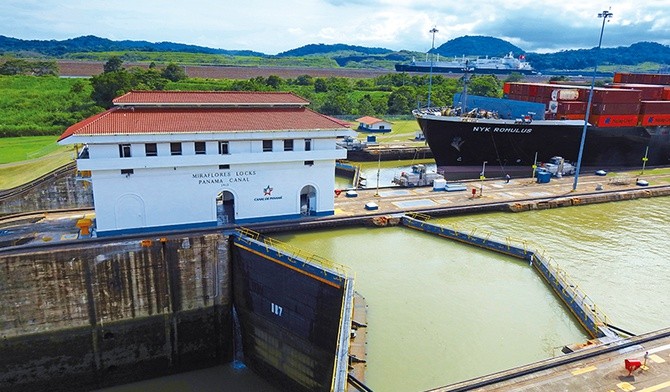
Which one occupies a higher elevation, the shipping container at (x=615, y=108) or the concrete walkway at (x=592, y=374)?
the shipping container at (x=615, y=108)

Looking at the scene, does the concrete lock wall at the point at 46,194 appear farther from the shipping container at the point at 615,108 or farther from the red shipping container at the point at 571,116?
the shipping container at the point at 615,108

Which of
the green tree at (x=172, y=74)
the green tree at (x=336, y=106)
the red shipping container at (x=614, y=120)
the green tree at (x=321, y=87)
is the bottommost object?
the green tree at (x=336, y=106)

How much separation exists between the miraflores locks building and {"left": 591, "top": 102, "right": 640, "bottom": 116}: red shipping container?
29.4m

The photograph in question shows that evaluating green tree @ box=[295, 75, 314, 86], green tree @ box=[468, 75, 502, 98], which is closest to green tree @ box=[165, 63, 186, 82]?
green tree @ box=[295, 75, 314, 86]

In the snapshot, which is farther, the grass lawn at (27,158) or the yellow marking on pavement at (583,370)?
the grass lawn at (27,158)

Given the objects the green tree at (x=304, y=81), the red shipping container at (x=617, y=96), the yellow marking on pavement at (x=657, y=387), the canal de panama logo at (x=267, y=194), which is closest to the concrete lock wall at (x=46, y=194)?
the canal de panama logo at (x=267, y=194)

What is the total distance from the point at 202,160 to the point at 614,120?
37.9 metres

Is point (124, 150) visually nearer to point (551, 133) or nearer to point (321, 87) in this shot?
point (551, 133)

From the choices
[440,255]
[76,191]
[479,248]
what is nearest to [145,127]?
[76,191]

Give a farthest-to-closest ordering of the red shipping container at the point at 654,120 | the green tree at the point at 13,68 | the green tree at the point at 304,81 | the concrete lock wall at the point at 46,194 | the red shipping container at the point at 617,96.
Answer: the green tree at the point at 304,81 → the green tree at the point at 13,68 → the red shipping container at the point at 654,120 → the red shipping container at the point at 617,96 → the concrete lock wall at the point at 46,194

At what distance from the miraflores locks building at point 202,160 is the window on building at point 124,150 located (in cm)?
4

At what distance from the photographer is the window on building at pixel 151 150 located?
2072 cm

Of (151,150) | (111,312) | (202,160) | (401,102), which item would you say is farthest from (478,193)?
(401,102)

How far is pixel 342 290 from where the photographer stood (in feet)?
54.9
